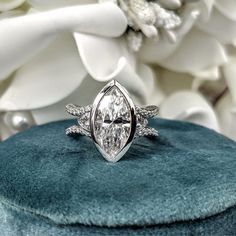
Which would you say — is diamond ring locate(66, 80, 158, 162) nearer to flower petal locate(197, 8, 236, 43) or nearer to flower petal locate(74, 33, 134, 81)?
flower petal locate(74, 33, 134, 81)

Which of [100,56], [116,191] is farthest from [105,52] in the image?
[116,191]

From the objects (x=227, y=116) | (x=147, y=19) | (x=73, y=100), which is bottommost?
(x=227, y=116)

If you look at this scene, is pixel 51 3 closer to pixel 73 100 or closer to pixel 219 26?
pixel 73 100

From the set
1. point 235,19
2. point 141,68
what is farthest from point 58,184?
point 235,19

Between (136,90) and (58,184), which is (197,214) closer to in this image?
(58,184)

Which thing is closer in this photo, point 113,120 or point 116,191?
point 116,191

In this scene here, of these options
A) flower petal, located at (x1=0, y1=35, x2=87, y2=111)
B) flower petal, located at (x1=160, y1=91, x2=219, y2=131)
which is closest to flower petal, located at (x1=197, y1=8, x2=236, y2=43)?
flower petal, located at (x1=160, y1=91, x2=219, y2=131)

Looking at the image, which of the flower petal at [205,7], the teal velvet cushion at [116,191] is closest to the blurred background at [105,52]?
the flower petal at [205,7]

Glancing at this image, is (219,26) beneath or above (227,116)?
above
